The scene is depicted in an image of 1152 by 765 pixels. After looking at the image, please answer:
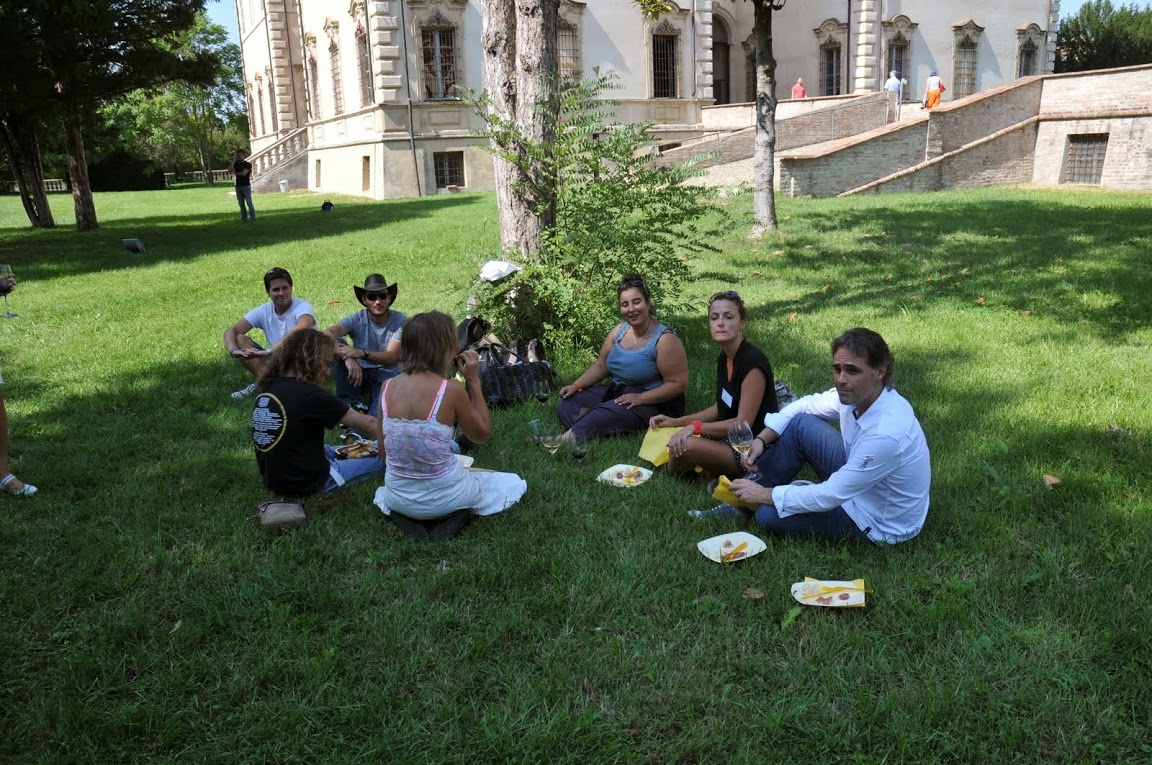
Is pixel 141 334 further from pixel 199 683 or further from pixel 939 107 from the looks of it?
pixel 939 107

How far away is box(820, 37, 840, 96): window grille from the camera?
112 ft

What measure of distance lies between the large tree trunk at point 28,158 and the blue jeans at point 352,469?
21685 mm

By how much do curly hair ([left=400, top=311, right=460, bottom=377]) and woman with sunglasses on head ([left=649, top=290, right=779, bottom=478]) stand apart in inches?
58.5

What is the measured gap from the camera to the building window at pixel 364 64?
2769cm

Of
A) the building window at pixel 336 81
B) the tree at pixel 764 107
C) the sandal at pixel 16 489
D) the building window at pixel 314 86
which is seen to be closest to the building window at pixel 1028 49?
the building window at pixel 336 81

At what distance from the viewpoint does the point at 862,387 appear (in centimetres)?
389

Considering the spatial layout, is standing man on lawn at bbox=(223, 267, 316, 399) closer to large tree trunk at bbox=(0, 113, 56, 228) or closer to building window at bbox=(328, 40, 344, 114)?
large tree trunk at bbox=(0, 113, 56, 228)

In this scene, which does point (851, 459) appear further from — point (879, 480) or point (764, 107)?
point (764, 107)

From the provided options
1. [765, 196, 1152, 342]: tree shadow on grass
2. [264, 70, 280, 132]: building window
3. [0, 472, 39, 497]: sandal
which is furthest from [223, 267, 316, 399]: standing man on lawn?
[264, 70, 280, 132]: building window

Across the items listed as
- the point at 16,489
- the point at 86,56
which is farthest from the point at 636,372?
the point at 86,56

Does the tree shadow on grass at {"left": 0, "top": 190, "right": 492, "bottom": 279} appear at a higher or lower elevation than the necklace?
higher

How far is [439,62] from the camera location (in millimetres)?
27578

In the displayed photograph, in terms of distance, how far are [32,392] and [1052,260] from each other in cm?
1197

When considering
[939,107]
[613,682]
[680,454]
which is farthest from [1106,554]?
[939,107]
